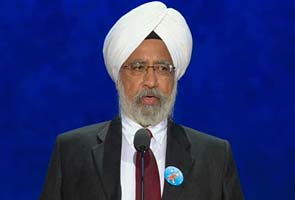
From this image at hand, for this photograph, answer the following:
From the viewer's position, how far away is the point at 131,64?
2111mm

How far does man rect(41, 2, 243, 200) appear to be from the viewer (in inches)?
79.0

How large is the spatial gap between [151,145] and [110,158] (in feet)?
0.45

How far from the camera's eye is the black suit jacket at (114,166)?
2.01 m

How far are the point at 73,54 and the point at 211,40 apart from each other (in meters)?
0.58

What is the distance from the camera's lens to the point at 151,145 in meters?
2.07

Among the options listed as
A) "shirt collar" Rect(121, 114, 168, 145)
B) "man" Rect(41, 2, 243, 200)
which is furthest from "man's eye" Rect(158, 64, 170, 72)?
"shirt collar" Rect(121, 114, 168, 145)

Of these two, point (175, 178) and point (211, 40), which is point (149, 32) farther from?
point (211, 40)

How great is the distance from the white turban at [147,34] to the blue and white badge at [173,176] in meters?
0.32

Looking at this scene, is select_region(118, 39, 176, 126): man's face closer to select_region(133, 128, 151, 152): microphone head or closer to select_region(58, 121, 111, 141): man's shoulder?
select_region(58, 121, 111, 141): man's shoulder

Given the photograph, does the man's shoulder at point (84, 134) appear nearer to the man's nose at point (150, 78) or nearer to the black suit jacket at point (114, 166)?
the black suit jacket at point (114, 166)

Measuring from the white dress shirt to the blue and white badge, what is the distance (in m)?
0.03

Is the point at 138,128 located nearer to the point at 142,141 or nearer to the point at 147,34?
the point at 147,34

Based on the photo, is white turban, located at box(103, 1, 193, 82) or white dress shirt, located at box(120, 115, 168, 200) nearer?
white dress shirt, located at box(120, 115, 168, 200)

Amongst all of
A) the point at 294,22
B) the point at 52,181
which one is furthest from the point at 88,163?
the point at 294,22
